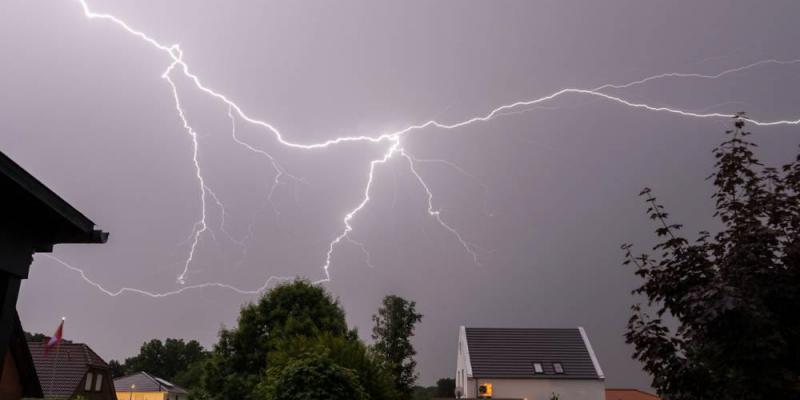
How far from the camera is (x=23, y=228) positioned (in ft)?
13.1

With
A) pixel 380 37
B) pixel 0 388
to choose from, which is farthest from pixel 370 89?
pixel 0 388

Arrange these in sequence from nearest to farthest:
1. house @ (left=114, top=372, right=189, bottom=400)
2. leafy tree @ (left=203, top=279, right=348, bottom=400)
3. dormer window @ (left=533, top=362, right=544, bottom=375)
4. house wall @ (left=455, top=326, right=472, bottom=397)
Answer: leafy tree @ (left=203, top=279, right=348, bottom=400)
dormer window @ (left=533, top=362, right=544, bottom=375)
house wall @ (left=455, top=326, right=472, bottom=397)
house @ (left=114, top=372, right=189, bottom=400)

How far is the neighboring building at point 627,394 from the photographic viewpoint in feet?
125

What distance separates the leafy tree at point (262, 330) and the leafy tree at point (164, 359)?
3429 inches

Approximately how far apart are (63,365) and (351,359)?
2714cm

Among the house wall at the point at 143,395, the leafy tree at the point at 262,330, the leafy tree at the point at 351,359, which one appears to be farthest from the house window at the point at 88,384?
the leafy tree at the point at 351,359

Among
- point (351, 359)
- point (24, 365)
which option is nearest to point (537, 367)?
point (351, 359)

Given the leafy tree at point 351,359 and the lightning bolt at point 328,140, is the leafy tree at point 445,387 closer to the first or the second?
the lightning bolt at point 328,140

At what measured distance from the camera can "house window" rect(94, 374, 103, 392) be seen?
32.0 m

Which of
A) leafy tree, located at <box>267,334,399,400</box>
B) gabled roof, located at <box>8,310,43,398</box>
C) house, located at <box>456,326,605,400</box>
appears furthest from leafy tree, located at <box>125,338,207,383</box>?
leafy tree, located at <box>267,334,399,400</box>

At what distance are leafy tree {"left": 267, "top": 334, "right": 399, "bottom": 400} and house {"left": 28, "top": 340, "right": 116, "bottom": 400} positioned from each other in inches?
920

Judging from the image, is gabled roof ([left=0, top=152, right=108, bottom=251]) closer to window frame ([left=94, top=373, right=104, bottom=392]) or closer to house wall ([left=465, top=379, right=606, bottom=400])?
house wall ([left=465, top=379, right=606, bottom=400])

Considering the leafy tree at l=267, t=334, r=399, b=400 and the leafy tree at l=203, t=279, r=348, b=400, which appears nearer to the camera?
the leafy tree at l=267, t=334, r=399, b=400

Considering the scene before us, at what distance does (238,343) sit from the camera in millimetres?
19188
